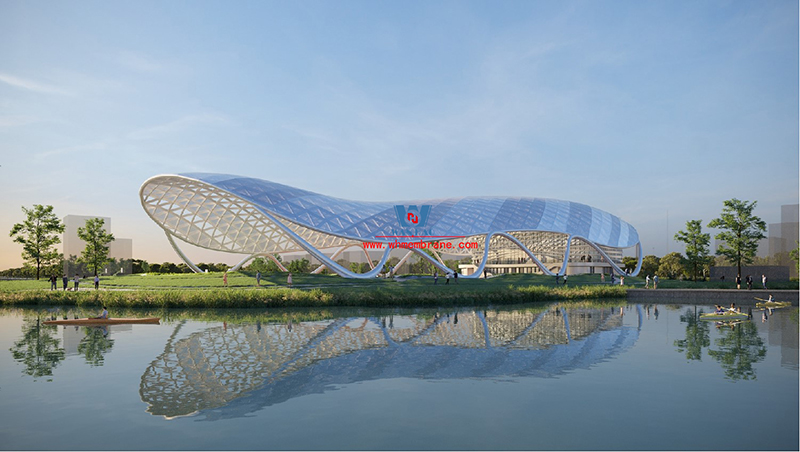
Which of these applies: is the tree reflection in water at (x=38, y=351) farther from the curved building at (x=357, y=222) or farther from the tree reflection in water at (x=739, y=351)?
the curved building at (x=357, y=222)

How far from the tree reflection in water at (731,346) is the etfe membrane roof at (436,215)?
3288 centimetres

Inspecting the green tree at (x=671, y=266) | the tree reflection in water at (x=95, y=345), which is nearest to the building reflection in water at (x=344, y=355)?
the tree reflection in water at (x=95, y=345)

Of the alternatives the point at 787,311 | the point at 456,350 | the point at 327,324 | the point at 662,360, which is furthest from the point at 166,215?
the point at 787,311

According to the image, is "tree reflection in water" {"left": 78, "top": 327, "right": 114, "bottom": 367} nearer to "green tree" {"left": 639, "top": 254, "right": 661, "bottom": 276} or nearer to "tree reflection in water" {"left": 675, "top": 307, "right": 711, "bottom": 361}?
"tree reflection in water" {"left": 675, "top": 307, "right": 711, "bottom": 361}

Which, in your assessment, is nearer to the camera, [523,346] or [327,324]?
[523,346]

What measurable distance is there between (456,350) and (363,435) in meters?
8.89

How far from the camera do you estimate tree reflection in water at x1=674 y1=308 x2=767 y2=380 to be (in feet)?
50.6

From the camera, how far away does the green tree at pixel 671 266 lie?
→ 256 ft

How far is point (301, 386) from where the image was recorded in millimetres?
13391

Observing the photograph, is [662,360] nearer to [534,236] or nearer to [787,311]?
[787,311]

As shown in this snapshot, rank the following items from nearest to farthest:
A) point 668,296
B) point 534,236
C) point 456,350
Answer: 1. point 456,350
2. point 668,296
3. point 534,236

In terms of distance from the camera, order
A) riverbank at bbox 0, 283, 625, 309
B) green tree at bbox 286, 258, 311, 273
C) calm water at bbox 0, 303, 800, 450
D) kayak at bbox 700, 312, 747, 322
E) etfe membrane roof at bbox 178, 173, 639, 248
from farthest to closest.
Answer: green tree at bbox 286, 258, 311, 273
etfe membrane roof at bbox 178, 173, 639, 248
riverbank at bbox 0, 283, 625, 309
kayak at bbox 700, 312, 747, 322
calm water at bbox 0, 303, 800, 450

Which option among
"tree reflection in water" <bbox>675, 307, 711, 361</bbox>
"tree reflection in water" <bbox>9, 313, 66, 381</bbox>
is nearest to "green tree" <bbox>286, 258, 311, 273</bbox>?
"tree reflection in water" <bbox>9, 313, 66, 381</bbox>

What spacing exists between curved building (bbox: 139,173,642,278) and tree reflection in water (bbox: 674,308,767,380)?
2840cm
